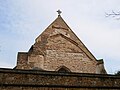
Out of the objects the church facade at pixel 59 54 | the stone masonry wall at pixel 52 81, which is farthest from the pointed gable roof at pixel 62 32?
the stone masonry wall at pixel 52 81

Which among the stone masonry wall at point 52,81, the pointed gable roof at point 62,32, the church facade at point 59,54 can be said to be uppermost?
the pointed gable roof at point 62,32

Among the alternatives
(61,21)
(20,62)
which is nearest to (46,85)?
(20,62)

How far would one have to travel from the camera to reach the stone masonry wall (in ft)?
30.4

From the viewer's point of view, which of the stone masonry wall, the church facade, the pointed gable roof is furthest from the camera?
the pointed gable roof

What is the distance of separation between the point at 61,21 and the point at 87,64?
15.0ft

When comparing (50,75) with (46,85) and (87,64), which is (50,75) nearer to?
(46,85)

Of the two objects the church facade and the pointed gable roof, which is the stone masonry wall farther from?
the pointed gable roof

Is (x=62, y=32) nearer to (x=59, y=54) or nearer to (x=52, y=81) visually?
(x=59, y=54)

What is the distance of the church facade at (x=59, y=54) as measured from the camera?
55.8ft

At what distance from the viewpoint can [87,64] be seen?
18500 mm

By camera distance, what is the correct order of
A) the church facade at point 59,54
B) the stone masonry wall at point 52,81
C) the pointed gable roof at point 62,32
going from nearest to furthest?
the stone masonry wall at point 52,81, the church facade at point 59,54, the pointed gable roof at point 62,32

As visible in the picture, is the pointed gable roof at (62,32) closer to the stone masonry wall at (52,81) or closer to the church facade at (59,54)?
the church facade at (59,54)

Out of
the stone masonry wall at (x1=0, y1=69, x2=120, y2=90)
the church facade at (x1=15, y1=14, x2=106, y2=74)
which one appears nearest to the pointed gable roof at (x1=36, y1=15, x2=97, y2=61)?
the church facade at (x1=15, y1=14, x2=106, y2=74)

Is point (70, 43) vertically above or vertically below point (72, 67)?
above
